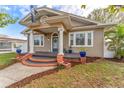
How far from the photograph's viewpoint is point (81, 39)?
11562 millimetres

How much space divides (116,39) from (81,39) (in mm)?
2596

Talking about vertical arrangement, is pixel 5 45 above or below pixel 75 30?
below

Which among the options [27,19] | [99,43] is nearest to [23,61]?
[27,19]

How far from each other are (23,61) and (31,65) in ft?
3.80

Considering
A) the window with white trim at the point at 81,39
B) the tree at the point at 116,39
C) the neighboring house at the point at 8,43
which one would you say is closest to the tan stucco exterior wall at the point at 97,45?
the window with white trim at the point at 81,39

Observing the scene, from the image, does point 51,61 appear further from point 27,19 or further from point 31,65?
point 27,19

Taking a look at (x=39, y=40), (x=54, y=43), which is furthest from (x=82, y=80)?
(x=39, y=40)

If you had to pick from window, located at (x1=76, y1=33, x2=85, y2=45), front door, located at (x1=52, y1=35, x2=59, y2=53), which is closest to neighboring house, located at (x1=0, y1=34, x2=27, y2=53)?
front door, located at (x1=52, y1=35, x2=59, y2=53)

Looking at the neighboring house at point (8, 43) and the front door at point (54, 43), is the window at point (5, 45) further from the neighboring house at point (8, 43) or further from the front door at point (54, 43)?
the front door at point (54, 43)

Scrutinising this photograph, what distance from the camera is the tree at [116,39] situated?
10570mm

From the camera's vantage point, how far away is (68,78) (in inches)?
244

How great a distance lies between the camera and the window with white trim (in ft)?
36.7

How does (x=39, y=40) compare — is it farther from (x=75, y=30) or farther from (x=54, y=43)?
(x=75, y=30)

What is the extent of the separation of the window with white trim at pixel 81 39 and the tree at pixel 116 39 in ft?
4.40
